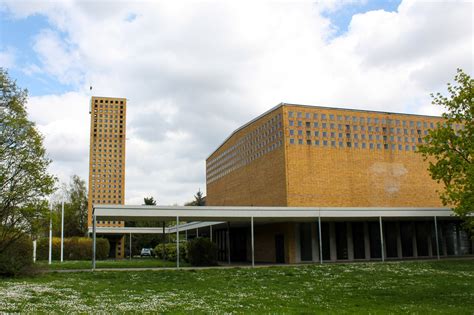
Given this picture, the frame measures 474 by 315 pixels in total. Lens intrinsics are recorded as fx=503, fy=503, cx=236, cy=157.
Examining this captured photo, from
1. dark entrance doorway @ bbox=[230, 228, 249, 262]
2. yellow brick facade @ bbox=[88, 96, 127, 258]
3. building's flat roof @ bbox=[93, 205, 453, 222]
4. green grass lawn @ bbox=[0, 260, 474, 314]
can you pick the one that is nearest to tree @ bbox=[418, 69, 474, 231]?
green grass lawn @ bbox=[0, 260, 474, 314]

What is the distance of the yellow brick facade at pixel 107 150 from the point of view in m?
→ 61.1

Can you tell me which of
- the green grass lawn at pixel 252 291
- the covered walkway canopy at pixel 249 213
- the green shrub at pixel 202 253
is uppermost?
the covered walkway canopy at pixel 249 213

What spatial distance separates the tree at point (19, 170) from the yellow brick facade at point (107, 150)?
4095 centimetres

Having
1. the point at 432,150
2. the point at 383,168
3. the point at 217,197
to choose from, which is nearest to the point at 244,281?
the point at 432,150

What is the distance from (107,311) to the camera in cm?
1209

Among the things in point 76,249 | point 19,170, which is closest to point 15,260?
point 19,170

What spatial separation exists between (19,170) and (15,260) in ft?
13.7

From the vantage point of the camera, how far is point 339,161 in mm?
34625

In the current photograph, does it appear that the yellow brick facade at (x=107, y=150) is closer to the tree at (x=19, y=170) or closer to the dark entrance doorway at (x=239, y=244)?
the dark entrance doorway at (x=239, y=244)

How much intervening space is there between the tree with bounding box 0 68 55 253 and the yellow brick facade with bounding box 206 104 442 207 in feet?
54.9

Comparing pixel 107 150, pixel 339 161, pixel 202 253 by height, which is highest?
pixel 107 150

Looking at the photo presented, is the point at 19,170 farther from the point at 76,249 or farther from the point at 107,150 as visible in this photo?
the point at 107,150

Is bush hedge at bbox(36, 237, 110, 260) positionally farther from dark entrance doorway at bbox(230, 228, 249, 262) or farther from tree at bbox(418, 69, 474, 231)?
tree at bbox(418, 69, 474, 231)

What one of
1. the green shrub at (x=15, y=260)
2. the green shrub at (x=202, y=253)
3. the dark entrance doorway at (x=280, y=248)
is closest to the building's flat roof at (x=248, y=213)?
the green shrub at (x=202, y=253)
